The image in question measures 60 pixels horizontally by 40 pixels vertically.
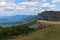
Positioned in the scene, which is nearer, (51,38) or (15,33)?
(51,38)

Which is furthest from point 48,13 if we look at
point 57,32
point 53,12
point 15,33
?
point 57,32

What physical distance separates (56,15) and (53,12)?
15.2ft

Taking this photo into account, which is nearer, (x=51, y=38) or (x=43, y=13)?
(x=51, y=38)

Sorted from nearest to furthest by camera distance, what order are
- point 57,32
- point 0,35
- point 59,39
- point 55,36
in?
point 59,39 → point 55,36 → point 57,32 → point 0,35

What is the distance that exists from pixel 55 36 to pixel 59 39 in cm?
552

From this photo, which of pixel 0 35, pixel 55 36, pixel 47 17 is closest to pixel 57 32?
pixel 55 36

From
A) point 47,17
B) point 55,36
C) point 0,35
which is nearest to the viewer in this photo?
point 55,36

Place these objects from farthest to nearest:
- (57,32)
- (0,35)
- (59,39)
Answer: (0,35), (57,32), (59,39)

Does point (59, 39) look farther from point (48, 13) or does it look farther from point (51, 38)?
point (48, 13)

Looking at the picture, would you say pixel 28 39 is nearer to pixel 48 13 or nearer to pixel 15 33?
pixel 15 33

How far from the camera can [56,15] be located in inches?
6442

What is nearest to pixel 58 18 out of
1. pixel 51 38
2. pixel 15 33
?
pixel 15 33

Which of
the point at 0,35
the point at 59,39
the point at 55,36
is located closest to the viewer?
the point at 59,39

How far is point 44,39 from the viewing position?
64688mm
